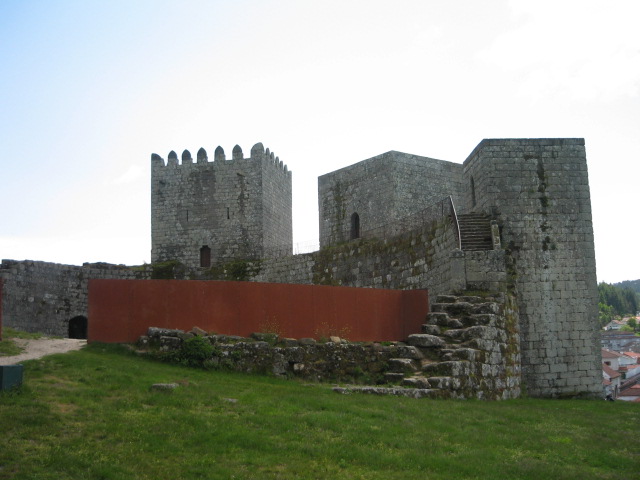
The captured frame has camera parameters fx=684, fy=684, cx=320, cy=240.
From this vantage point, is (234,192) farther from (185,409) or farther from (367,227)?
(185,409)

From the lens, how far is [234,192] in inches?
1412

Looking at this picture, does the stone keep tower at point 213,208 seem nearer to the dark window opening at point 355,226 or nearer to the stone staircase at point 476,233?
the dark window opening at point 355,226

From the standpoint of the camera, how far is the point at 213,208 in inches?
1420

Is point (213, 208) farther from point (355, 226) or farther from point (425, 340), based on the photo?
point (425, 340)

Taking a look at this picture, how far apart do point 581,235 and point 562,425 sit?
8216 millimetres

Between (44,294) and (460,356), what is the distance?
1875cm

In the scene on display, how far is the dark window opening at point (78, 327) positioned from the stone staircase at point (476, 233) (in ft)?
55.2

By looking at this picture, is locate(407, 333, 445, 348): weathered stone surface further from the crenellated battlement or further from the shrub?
the crenellated battlement

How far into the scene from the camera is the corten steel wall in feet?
46.5

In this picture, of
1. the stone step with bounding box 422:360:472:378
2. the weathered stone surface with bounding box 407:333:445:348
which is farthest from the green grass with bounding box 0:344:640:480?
the weathered stone surface with bounding box 407:333:445:348

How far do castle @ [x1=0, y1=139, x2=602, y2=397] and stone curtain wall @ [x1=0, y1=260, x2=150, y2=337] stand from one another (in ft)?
0.14

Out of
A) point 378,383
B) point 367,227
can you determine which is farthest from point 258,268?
point 378,383

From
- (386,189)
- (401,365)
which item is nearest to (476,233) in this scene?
(401,365)

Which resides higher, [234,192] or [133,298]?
[234,192]
